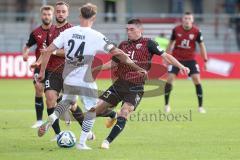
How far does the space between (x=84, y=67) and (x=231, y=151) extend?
2743 mm

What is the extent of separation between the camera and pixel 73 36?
1112cm

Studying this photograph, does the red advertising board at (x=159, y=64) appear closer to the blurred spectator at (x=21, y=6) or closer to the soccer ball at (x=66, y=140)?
the blurred spectator at (x=21, y=6)

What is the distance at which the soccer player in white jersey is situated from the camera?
36.3 feet

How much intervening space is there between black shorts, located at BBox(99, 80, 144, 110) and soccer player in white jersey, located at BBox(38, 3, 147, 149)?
446mm

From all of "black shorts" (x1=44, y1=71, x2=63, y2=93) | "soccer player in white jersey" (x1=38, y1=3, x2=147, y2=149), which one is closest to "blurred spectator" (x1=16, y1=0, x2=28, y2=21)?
"black shorts" (x1=44, y1=71, x2=63, y2=93)

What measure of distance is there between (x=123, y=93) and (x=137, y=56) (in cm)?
71

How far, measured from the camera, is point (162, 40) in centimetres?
Result: 3222

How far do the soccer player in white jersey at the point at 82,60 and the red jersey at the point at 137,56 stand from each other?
42 centimetres

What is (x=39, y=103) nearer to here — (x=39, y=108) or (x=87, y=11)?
(x=39, y=108)

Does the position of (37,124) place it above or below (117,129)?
below

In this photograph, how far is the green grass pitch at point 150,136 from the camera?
1083 centimetres

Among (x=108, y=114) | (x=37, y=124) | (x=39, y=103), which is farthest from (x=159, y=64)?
(x=108, y=114)

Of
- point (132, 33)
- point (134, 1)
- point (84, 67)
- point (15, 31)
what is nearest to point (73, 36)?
point (84, 67)

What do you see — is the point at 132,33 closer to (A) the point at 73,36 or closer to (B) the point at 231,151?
(A) the point at 73,36
